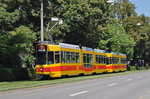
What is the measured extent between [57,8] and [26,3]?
7.74 metres

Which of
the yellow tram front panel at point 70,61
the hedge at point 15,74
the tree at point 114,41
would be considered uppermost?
the tree at point 114,41

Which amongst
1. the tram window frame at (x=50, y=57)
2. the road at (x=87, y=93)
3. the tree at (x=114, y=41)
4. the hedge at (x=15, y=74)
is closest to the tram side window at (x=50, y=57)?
the tram window frame at (x=50, y=57)

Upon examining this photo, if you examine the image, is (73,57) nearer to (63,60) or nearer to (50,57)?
(63,60)

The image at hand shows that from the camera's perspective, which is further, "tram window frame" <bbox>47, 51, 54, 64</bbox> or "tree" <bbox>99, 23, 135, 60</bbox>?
"tree" <bbox>99, 23, 135, 60</bbox>

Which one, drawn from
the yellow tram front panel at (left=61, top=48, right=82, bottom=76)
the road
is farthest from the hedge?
the road

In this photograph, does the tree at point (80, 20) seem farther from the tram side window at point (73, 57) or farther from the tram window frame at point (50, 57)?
the tram window frame at point (50, 57)

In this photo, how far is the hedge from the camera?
2609cm

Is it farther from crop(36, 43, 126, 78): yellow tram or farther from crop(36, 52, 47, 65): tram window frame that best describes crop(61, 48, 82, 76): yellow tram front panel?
crop(36, 52, 47, 65): tram window frame

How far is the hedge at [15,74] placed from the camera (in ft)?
85.6

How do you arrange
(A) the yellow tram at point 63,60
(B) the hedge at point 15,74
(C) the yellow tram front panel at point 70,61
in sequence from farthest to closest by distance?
1. (C) the yellow tram front panel at point 70,61
2. (A) the yellow tram at point 63,60
3. (B) the hedge at point 15,74

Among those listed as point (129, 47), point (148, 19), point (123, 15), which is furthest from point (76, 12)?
point (148, 19)

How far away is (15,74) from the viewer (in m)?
28.0

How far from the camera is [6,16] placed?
3641 cm

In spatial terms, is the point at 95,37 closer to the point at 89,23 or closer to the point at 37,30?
the point at 89,23
